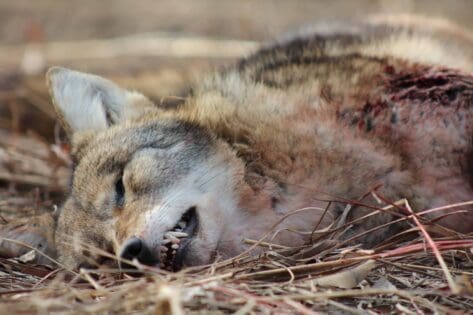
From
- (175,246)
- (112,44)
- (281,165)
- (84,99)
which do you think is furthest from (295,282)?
(112,44)

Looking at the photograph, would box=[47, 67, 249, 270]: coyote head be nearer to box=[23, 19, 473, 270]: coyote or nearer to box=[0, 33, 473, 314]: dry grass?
box=[23, 19, 473, 270]: coyote

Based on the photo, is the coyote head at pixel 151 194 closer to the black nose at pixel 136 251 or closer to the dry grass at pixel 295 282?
the black nose at pixel 136 251

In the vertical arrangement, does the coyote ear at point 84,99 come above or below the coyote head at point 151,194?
above

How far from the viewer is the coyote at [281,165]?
11.1 ft

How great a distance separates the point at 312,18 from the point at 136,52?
77.7 inches

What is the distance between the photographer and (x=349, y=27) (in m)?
5.52

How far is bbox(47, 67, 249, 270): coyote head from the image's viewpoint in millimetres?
3273

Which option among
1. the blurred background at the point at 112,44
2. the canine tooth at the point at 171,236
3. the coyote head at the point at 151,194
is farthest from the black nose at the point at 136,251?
the blurred background at the point at 112,44

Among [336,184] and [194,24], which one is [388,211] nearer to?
[336,184]

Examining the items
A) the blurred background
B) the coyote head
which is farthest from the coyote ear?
the blurred background

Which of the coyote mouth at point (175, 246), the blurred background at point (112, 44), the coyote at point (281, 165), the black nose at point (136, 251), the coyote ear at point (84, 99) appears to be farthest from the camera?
the blurred background at point (112, 44)

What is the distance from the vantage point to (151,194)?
3426 millimetres

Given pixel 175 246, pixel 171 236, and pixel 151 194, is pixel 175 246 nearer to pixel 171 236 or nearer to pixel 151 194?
pixel 171 236

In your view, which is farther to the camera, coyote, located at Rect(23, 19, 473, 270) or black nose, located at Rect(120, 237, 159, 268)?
coyote, located at Rect(23, 19, 473, 270)
